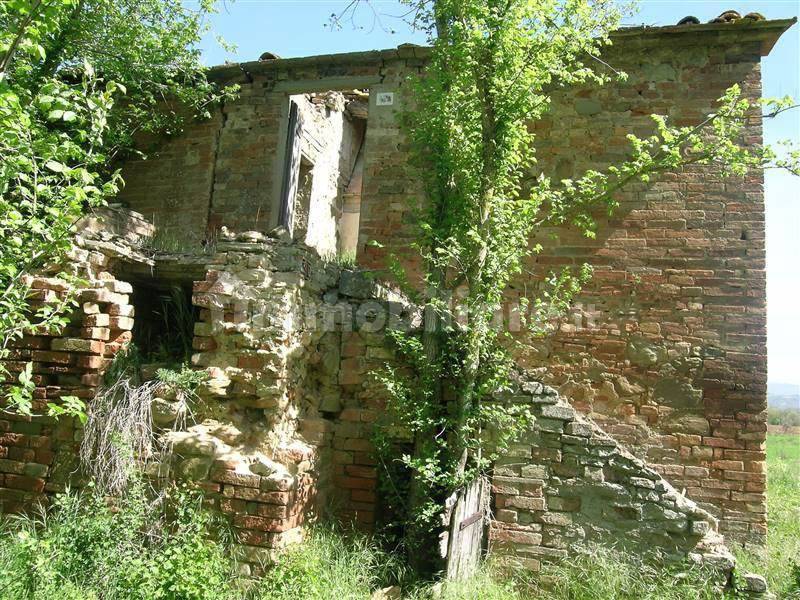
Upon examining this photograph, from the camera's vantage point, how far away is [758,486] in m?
5.54

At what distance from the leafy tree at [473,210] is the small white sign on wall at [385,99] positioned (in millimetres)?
2003

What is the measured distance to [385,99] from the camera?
7355 millimetres

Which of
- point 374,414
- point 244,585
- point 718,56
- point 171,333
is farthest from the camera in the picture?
point 718,56

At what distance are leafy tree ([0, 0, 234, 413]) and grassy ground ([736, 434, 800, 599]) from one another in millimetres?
5286

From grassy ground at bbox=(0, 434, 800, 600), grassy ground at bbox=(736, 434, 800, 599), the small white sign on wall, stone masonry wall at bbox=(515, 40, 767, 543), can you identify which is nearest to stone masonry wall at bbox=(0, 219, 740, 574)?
grassy ground at bbox=(0, 434, 800, 600)

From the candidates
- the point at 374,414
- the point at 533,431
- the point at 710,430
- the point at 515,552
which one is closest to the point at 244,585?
the point at 374,414

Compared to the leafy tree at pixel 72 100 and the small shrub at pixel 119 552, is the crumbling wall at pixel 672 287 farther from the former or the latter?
the leafy tree at pixel 72 100

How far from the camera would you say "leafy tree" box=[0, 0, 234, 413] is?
10.5ft

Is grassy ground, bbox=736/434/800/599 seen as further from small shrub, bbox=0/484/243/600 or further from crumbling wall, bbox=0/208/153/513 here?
crumbling wall, bbox=0/208/153/513

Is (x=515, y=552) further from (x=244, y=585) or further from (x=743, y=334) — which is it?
(x=743, y=334)

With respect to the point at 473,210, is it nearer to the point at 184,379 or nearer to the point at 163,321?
the point at 184,379

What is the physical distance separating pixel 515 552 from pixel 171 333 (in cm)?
356

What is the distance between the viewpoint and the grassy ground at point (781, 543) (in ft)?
15.1

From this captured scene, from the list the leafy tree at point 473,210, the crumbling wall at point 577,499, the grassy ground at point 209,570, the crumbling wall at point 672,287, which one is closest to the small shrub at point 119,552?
the grassy ground at point 209,570
